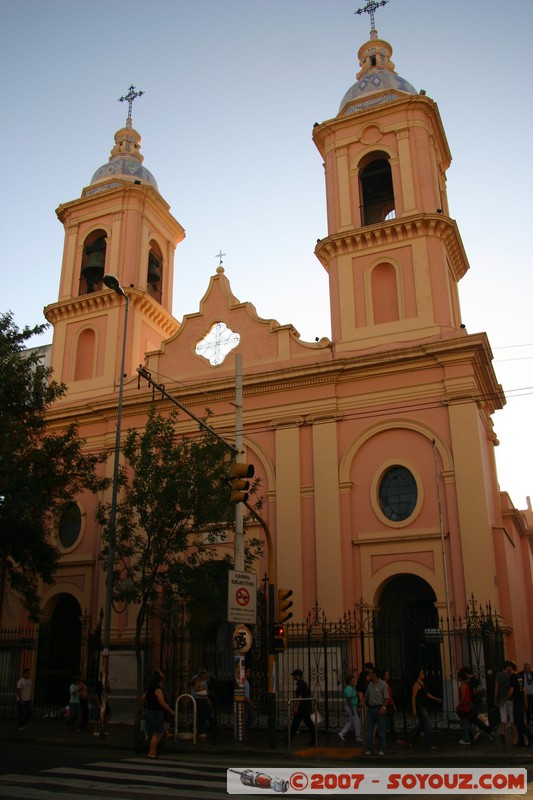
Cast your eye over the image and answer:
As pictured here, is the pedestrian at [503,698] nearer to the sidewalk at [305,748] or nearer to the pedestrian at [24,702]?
the sidewalk at [305,748]

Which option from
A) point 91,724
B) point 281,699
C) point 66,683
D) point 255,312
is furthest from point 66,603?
point 255,312

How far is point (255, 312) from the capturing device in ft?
93.1

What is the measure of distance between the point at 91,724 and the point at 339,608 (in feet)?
25.4

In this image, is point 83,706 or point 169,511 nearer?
point 169,511

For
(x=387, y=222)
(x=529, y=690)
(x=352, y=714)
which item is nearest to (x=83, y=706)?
(x=352, y=714)

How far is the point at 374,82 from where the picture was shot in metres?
30.5

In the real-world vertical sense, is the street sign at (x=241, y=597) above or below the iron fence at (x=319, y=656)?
above

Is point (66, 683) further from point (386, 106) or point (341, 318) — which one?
point (386, 106)

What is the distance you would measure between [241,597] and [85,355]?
59.5 feet

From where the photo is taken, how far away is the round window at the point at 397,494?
23531 mm

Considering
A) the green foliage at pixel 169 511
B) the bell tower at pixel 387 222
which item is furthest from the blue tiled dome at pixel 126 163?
the green foliage at pixel 169 511

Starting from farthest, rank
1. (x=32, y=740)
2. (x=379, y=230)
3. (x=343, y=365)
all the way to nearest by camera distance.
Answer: (x=379, y=230) → (x=343, y=365) → (x=32, y=740)

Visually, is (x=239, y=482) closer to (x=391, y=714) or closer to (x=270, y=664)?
(x=270, y=664)

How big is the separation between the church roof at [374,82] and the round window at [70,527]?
734 inches
